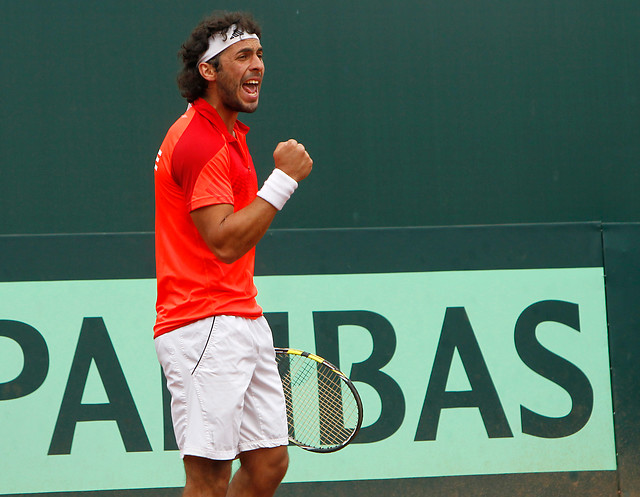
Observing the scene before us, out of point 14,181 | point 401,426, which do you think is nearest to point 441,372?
point 401,426

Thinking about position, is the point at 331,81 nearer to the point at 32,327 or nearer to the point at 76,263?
the point at 76,263

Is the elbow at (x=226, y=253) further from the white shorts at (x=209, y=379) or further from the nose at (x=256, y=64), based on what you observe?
the nose at (x=256, y=64)

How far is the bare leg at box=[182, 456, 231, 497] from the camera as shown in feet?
7.32

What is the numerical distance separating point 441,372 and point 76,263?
1.56 metres

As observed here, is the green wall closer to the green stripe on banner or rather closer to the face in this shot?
the green stripe on banner

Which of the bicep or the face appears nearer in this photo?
the bicep

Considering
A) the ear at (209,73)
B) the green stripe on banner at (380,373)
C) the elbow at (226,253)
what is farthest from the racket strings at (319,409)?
the ear at (209,73)

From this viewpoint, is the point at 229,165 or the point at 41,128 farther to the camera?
the point at 41,128

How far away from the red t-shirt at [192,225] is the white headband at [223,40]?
0.57ft

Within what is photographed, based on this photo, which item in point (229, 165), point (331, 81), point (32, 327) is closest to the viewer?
point (229, 165)

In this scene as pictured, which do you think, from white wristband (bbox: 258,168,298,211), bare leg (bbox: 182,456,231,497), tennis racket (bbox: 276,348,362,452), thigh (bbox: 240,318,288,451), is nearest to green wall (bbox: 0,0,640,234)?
tennis racket (bbox: 276,348,362,452)

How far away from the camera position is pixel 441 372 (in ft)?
11.3

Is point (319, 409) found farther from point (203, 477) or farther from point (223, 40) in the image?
point (223, 40)

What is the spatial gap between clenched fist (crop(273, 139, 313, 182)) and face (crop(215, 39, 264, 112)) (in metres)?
0.21
